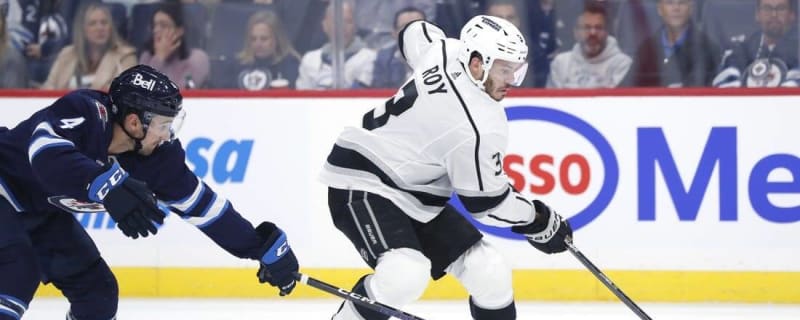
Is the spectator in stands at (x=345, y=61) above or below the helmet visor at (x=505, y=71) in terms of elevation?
below

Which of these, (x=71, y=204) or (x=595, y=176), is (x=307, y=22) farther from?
(x=71, y=204)

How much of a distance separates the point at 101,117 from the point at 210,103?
2602 millimetres

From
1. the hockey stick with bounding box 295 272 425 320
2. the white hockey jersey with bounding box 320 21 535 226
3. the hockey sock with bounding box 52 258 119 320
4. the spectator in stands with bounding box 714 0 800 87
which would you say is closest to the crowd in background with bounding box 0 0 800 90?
the spectator in stands with bounding box 714 0 800 87

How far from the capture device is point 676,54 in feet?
20.7

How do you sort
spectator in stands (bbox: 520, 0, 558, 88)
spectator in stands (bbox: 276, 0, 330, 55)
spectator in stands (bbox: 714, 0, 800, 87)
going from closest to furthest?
spectator in stands (bbox: 714, 0, 800, 87) → spectator in stands (bbox: 520, 0, 558, 88) → spectator in stands (bbox: 276, 0, 330, 55)

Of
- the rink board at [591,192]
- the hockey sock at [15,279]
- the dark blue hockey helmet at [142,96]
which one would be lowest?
the rink board at [591,192]

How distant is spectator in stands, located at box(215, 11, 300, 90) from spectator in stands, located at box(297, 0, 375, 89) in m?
0.06

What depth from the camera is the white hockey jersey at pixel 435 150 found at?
13.4 ft

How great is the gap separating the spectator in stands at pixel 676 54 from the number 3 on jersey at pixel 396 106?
2254 mm

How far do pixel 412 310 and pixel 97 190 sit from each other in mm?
2635

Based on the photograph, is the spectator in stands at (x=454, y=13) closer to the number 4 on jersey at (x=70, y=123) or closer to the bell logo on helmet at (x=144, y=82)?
the bell logo on helmet at (x=144, y=82)

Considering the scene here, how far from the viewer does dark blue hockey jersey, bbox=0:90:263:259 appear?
3.50 metres

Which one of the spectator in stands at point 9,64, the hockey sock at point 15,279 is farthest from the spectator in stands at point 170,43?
the hockey sock at point 15,279

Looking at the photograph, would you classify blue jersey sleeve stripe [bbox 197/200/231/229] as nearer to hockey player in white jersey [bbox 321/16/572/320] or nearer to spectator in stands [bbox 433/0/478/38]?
hockey player in white jersey [bbox 321/16/572/320]
